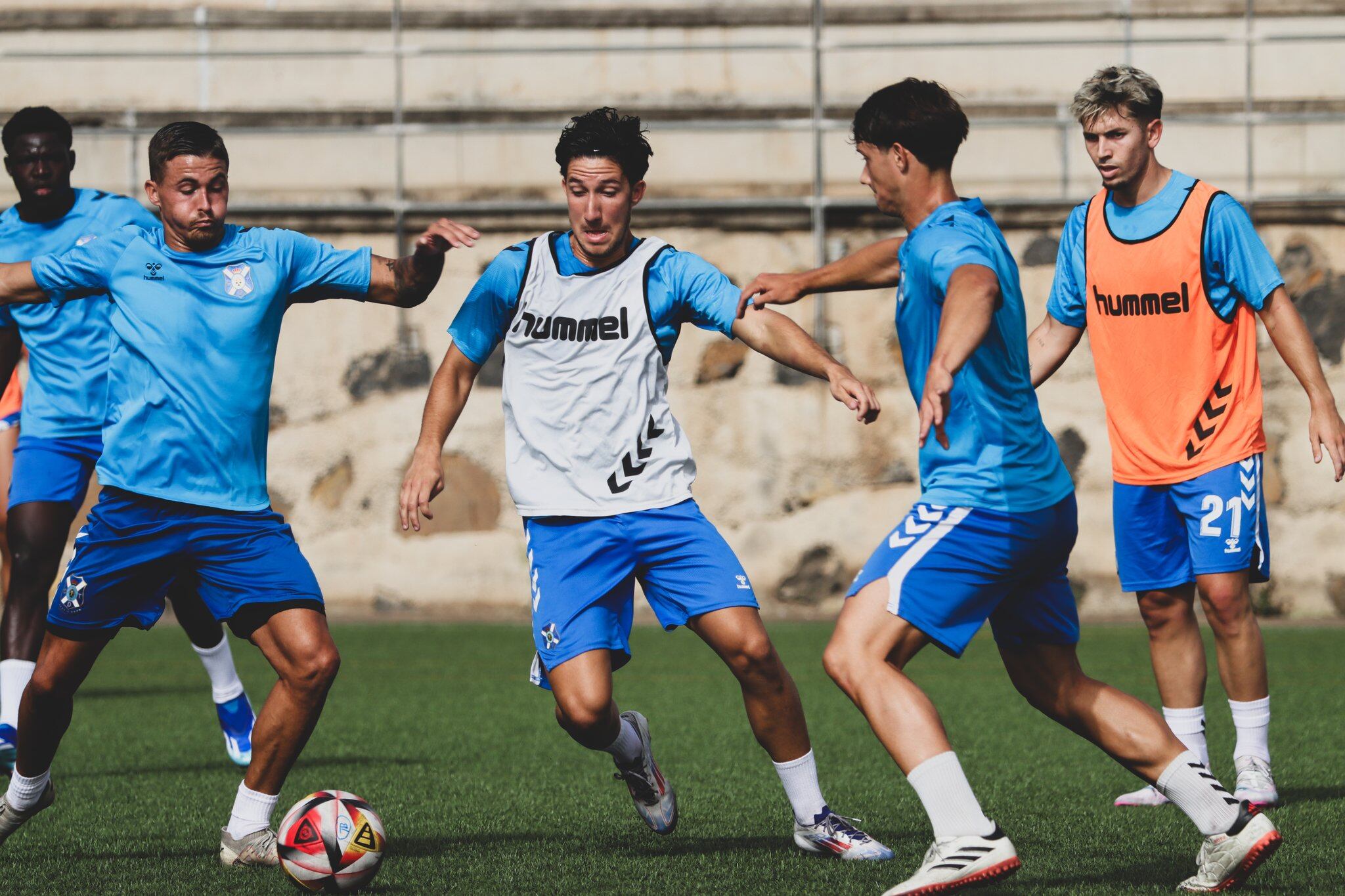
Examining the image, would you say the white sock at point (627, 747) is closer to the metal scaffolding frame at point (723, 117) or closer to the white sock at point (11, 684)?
the white sock at point (11, 684)

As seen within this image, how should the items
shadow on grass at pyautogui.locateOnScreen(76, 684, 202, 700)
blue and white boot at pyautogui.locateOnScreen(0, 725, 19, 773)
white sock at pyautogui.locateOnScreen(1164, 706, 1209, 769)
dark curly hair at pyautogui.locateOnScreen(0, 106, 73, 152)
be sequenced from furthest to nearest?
shadow on grass at pyautogui.locateOnScreen(76, 684, 202, 700) → dark curly hair at pyautogui.locateOnScreen(0, 106, 73, 152) → blue and white boot at pyautogui.locateOnScreen(0, 725, 19, 773) → white sock at pyautogui.locateOnScreen(1164, 706, 1209, 769)

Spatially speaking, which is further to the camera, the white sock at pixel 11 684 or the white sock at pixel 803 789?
the white sock at pixel 11 684

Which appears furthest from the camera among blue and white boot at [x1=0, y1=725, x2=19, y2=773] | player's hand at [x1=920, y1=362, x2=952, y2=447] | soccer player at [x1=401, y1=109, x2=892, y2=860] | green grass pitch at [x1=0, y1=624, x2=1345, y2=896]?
blue and white boot at [x1=0, y1=725, x2=19, y2=773]

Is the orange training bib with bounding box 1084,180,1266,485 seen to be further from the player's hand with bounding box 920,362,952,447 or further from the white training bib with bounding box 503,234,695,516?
the player's hand with bounding box 920,362,952,447

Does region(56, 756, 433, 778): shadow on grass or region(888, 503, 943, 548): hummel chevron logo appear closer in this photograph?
region(888, 503, 943, 548): hummel chevron logo

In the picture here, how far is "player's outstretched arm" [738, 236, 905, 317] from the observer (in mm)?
4527

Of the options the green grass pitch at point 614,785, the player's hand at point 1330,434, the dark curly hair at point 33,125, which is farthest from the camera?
the dark curly hair at point 33,125

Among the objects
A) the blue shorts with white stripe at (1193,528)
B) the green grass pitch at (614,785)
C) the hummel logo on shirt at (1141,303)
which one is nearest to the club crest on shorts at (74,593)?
the green grass pitch at (614,785)

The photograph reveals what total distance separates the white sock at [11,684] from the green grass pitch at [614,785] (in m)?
0.32

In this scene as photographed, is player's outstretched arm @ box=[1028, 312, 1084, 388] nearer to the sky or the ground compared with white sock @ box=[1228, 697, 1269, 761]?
nearer to the sky

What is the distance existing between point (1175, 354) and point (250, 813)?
3358mm

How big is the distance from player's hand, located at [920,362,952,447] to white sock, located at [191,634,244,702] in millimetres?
3957

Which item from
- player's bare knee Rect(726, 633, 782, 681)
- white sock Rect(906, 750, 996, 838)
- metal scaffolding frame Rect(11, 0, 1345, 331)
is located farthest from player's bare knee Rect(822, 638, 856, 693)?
metal scaffolding frame Rect(11, 0, 1345, 331)

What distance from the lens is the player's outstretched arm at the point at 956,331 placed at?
390cm
